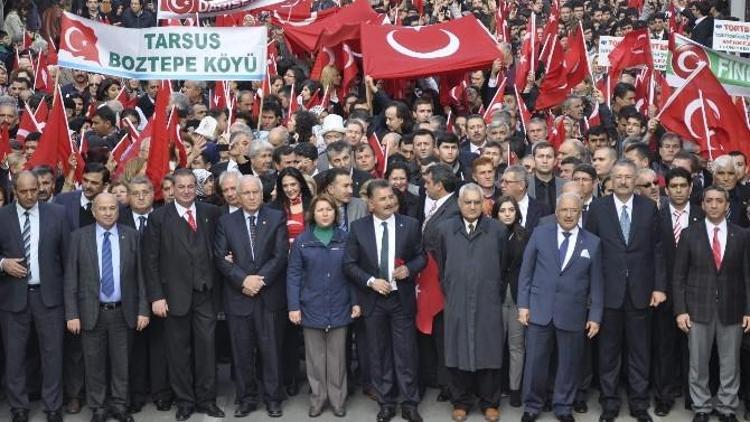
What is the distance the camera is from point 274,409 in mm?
12359

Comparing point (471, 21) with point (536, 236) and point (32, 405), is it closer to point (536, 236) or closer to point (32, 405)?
point (536, 236)

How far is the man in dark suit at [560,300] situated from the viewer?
39.0ft

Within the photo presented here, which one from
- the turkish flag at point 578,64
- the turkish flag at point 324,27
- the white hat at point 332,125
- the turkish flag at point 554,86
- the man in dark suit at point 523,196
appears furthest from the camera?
the turkish flag at point 324,27

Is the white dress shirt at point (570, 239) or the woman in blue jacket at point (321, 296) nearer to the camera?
the white dress shirt at point (570, 239)

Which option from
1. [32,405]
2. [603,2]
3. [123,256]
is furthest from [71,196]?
[603,2]

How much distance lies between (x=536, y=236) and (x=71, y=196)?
4093 millimetres

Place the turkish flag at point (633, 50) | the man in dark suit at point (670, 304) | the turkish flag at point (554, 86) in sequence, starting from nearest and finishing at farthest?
the man in dark suit at point (670, 304), the turkish flag at point (554, 86), the turkish flag at point (633, 50)

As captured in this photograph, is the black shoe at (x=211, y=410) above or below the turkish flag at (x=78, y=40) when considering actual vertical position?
below

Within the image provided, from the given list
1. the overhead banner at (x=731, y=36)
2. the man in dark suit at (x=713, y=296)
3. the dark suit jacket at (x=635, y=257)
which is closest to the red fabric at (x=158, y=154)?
the dark suit jacket at (x=635, y=257)

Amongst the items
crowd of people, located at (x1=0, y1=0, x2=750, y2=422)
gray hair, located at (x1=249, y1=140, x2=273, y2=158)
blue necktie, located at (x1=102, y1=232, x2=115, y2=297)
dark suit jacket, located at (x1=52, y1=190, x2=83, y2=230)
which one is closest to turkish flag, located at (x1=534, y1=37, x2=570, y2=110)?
crowd of people, located at (x1=0, y1=0, x2=750, y2=422)

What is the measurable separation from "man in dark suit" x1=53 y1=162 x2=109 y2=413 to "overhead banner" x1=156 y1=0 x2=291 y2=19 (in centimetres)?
279

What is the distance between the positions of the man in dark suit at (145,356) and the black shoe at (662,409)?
13.9 ft

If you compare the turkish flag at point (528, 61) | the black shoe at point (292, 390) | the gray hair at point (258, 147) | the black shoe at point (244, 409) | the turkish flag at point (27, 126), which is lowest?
the black shoe at point (292, 390)

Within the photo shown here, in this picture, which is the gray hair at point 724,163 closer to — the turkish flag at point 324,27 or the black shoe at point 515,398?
the black shoe at point 515,398
